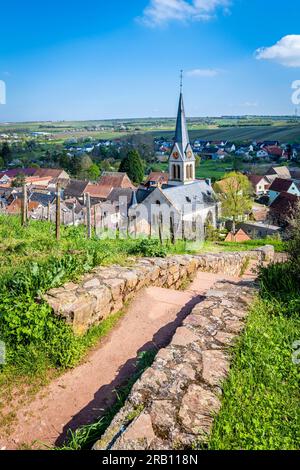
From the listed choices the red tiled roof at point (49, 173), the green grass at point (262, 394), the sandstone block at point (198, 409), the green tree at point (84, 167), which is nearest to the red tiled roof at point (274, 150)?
the green tree at point (84, 167)

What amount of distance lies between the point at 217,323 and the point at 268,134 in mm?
135635

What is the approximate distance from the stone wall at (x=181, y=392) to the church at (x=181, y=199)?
72.7 feet

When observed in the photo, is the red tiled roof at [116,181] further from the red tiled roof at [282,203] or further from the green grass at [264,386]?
the green grass at [264,386]

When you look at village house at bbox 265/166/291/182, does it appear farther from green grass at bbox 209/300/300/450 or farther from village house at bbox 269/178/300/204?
green grass at bbox 209/300/300/450

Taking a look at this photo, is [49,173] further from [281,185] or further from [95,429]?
[95,429]

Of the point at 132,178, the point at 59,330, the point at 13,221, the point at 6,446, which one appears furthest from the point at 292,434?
the point at 132,178

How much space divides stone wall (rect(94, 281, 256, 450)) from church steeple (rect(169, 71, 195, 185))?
3883 cm

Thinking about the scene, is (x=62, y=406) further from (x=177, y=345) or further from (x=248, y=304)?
(x=248, y=304)

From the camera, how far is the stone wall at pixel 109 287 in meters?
5.10

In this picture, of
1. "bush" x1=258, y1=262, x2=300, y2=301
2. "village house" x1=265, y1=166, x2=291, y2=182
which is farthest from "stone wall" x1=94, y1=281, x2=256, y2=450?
"village house" x1=265, y1=166, x2=291, y2=182

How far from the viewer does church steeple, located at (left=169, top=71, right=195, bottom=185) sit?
42.5 metres

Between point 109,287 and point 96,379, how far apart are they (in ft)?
5.18

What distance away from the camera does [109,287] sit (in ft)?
19.1

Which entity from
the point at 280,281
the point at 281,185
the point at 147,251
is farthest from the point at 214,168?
the point at 280,281
